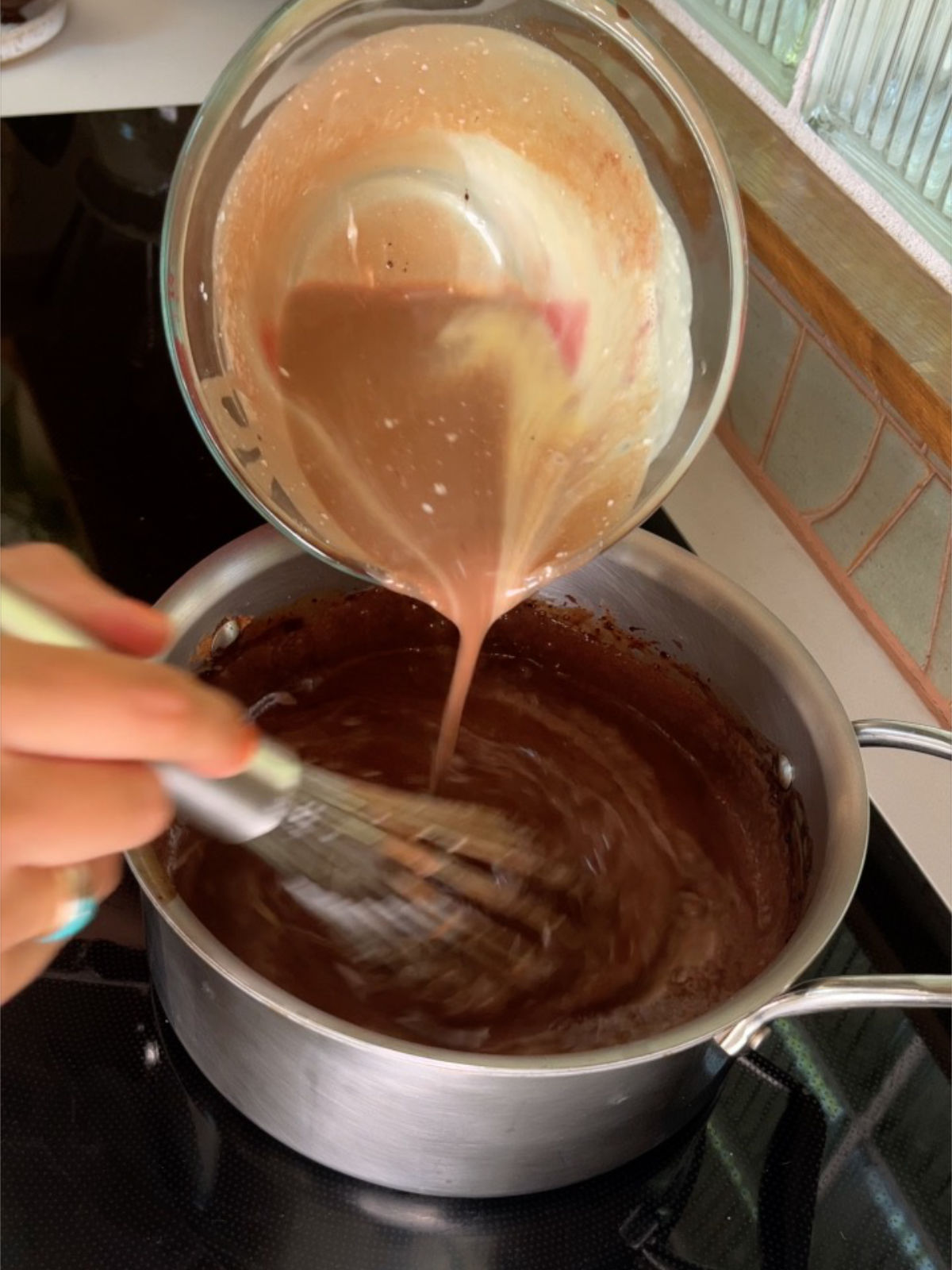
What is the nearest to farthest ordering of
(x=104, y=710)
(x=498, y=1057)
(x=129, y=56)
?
1. (x=104, y=710)
2. (x=498, y=1057)
3. (x=129, y=56)

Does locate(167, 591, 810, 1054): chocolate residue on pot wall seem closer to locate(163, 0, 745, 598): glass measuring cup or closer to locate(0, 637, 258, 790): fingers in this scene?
locate(163, 0, 745, 598): glass measuring cup

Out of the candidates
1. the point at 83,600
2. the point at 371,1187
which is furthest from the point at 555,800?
the point at 83,600

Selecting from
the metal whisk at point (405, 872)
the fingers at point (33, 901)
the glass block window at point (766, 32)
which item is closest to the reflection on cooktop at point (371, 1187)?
the metal whisk at point (405, 872)

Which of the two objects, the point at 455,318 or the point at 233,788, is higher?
the point at 455,318

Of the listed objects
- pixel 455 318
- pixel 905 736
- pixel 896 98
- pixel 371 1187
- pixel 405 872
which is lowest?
pixel 371 1187

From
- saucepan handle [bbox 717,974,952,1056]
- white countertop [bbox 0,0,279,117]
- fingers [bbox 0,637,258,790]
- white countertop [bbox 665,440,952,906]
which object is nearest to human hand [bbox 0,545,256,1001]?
fingers [bbox 0,637,258,790]

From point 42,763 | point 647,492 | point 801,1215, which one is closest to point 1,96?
point 647,492

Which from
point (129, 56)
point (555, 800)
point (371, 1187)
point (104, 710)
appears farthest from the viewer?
point (129, 56)

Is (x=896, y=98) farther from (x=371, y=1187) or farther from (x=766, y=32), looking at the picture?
(x=371, y=1187)

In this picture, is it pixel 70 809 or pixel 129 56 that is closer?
pixel 70 809
